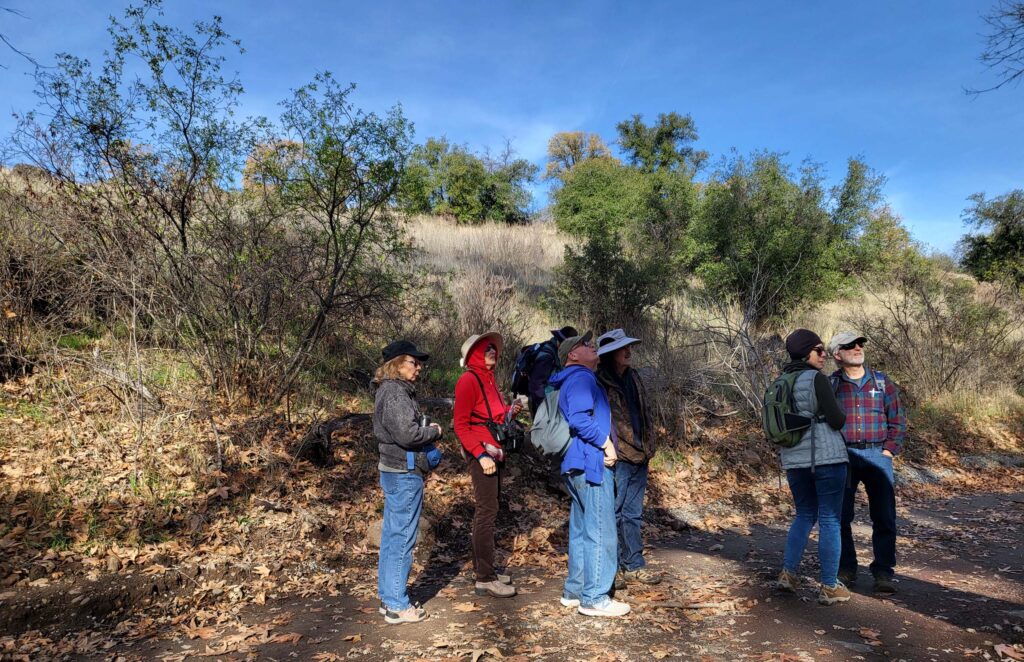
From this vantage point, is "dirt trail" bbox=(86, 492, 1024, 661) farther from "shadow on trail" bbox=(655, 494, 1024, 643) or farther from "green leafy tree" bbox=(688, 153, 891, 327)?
"green leafy tree" bbox=(688, 153, 891, 327)

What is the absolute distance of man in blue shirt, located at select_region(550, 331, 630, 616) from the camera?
14.3 feet

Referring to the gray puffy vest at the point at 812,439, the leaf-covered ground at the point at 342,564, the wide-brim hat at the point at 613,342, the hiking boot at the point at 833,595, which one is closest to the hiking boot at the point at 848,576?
the leaf-covered ground at the point at 342,564

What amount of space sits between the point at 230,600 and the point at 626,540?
3.34 meters

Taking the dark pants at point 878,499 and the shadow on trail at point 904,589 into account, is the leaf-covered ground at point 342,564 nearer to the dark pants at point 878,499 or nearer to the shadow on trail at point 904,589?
the shadow on trail at point 904,589

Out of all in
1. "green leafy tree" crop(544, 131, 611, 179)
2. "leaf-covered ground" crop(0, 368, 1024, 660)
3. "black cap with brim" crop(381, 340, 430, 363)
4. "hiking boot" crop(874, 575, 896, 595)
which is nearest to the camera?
"leaf-covered ground" crop(0, 368, 1024, 660)

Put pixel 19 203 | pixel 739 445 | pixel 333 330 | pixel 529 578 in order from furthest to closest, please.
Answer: pixel 739 445, pixel 333 330, pixel 19 203, pixel 529 578

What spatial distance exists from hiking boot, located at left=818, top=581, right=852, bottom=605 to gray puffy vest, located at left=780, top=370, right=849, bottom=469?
0.90 metres

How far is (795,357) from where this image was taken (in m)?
4.74

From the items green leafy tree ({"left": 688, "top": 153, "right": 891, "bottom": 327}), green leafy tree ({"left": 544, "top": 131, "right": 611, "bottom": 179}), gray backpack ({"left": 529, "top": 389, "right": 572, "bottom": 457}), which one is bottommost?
gray backpack ({"left": 529, "top": 389, "right": 572, "bottom": 457})

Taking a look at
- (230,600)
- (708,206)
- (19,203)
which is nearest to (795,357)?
(230,600)

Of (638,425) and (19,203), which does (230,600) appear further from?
(19,203)

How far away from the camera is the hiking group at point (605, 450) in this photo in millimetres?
4406

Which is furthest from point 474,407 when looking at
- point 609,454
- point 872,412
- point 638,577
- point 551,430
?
point 872,412

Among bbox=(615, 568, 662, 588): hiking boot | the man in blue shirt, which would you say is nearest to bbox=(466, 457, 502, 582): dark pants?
the man in blue shirt
